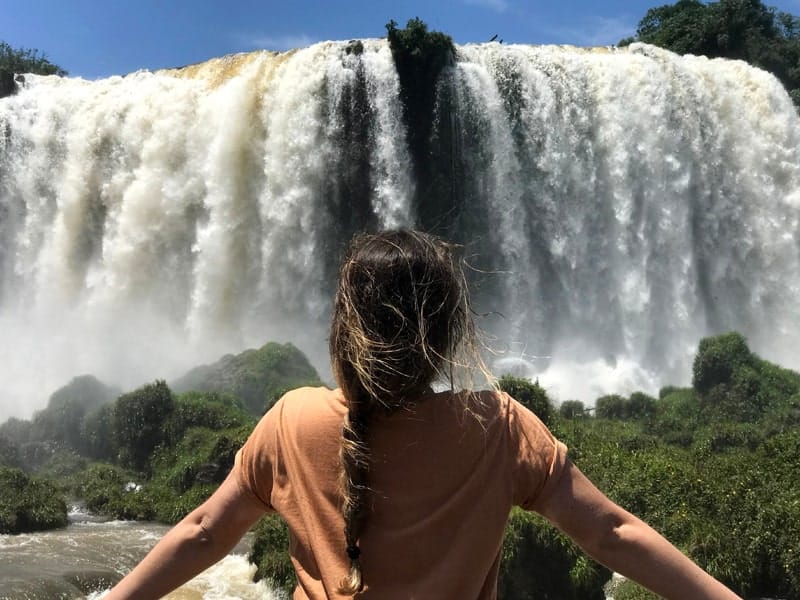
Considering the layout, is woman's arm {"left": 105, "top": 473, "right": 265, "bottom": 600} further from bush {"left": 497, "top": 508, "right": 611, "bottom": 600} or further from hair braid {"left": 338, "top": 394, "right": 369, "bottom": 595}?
bush {"left": 497, "top": 508, "right": 611, "bottom": 600}

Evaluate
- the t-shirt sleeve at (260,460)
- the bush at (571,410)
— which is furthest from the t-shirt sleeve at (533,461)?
the bush at (571,410)

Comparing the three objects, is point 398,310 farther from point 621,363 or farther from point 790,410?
point 621,363

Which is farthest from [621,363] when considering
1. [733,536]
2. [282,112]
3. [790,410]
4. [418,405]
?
[418,405]

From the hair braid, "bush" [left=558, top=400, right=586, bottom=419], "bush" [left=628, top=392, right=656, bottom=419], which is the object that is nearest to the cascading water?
"bush" [left=628, top=392, right=656, bottom=419]

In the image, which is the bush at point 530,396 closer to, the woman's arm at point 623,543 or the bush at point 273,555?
the bush at point 273,555

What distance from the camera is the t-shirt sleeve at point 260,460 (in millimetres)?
1510

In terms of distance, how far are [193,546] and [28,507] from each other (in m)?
12.0

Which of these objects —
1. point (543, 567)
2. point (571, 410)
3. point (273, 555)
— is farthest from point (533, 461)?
point (571, 410)

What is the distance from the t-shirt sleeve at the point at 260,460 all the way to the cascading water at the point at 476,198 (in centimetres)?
2070

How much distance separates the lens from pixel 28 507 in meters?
12.1

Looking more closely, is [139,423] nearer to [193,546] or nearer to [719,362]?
[719,362]

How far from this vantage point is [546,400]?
46.6ft

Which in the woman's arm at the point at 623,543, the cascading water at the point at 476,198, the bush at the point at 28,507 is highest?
the cascading water at the point at 476,198

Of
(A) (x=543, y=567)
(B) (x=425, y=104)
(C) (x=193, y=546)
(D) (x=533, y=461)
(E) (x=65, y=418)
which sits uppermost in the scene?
(B) (x=425, y=104)
